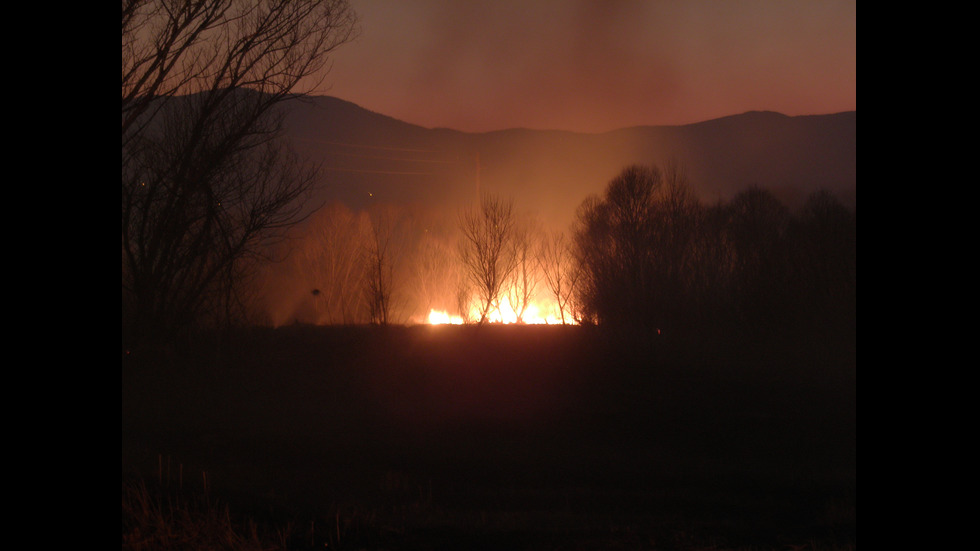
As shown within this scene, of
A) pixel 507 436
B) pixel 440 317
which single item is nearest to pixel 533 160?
pixel 440 317

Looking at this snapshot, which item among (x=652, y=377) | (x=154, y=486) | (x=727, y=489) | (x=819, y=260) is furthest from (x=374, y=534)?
(x=819, y=260)

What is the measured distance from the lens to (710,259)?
25172 millimetres

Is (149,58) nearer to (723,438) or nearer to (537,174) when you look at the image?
(723,438)

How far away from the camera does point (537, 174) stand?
47.5 m

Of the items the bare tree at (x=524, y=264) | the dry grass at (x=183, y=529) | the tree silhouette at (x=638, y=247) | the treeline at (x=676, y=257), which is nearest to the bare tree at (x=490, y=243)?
the treeline at (x=676, y=257)

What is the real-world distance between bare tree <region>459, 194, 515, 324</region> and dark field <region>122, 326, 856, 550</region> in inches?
339

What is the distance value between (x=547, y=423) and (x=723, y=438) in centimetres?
381

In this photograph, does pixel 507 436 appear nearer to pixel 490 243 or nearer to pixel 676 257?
pixel 676 257

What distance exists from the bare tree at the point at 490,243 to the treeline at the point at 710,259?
5152 mm

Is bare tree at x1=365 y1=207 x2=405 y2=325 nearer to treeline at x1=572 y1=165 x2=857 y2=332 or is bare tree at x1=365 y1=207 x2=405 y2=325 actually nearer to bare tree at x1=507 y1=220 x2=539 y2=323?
bare tree at x1=507 y1=220 x2=539 y2=323

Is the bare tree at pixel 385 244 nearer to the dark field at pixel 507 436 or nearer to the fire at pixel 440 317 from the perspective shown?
the fire at pixel 440 317

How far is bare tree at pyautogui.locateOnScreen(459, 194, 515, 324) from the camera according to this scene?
31.2 meters

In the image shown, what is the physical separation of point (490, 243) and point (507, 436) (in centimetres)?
1870

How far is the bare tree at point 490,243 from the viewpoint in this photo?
3120cm
